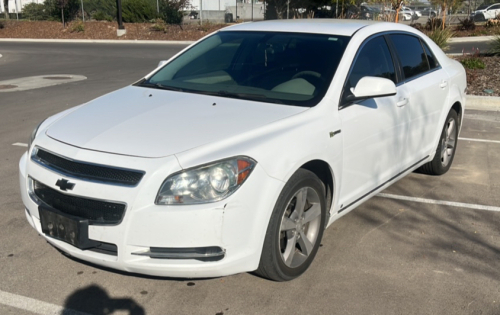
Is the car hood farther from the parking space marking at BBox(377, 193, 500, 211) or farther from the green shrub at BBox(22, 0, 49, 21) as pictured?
the green shrub at BBox(22, 0, 49, 21)

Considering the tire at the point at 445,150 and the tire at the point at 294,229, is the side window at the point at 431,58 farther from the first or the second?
the tire at the point at 294,229

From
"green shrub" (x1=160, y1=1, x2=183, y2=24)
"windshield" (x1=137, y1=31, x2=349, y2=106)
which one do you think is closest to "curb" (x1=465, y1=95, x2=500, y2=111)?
"windshield" (x1=137, y1=31, x2=349, y2=106)

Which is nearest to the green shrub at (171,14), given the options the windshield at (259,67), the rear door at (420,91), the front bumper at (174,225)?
the rear door at (420,91)

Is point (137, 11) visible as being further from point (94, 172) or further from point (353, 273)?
point (94, 172)

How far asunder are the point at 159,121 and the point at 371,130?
1.69 m

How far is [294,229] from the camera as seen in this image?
151 inches

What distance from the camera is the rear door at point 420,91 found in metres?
5.23

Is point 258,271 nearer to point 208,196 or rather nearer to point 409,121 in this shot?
point 208,196

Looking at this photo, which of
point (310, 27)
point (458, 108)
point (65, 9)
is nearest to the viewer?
point (310, 27)

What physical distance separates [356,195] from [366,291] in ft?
2.98

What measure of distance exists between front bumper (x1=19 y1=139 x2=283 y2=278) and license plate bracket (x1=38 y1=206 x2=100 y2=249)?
0.04 m

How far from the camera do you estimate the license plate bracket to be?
132 inches

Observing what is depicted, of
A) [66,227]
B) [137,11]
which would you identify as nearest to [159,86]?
[66,227]

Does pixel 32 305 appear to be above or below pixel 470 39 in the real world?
below
